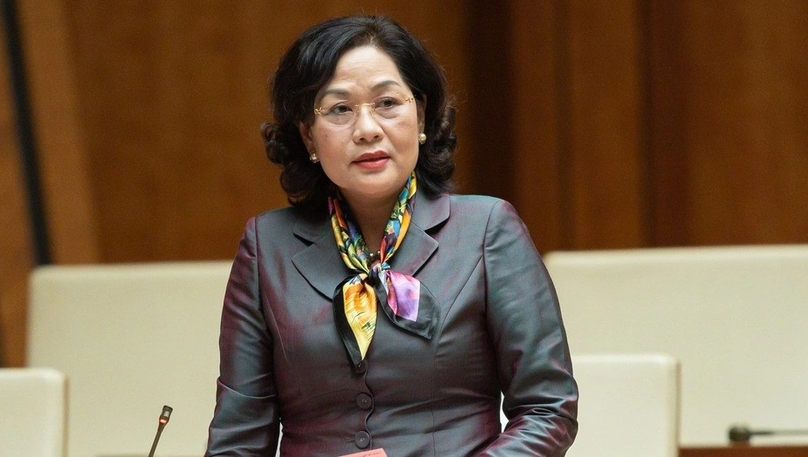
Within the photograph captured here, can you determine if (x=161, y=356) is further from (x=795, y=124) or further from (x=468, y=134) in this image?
(x=795, y=124)

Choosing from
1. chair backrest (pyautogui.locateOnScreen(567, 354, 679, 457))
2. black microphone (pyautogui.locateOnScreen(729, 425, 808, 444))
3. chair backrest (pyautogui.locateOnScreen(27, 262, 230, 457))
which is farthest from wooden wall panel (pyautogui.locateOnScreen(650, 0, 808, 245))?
chair backrest (pyautogui.locateOnScreen(567, 354, 679, 457))

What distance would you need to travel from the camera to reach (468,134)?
474cm

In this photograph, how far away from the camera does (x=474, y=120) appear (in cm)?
473

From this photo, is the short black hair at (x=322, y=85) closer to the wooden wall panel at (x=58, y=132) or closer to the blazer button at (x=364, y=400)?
the blazer button at (x=364, y=400)

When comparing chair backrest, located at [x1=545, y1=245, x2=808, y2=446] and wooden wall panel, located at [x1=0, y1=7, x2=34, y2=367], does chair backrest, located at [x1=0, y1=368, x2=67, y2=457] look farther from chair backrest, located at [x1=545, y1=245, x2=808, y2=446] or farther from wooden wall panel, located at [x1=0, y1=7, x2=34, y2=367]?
wooden wall panel, located at [x1=0, y1=7, x2=34, y2=367]

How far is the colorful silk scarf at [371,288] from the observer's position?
1.94 m

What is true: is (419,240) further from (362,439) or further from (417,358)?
(362,439)

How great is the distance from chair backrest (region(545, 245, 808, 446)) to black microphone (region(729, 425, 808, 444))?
0.04 m

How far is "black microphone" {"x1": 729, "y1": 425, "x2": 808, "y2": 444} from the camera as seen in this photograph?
125 inches

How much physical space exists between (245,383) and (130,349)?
148cm

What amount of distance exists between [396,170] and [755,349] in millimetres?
1598

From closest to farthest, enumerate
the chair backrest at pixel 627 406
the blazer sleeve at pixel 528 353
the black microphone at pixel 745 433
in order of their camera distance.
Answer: the blazer sleeve at pixel 528 353 < the chair backrest at pixel 627 406 < the black microphone at pixel 745 433

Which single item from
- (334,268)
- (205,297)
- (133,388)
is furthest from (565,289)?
(334,268)

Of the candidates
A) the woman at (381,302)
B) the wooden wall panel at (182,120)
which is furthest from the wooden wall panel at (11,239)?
the woman at (381,302)
